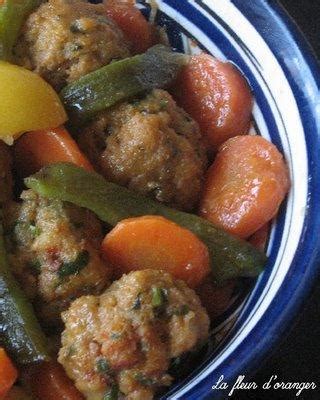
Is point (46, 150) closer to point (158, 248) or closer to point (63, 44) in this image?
point (63, 44)

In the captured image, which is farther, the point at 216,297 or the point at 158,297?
the point at 216,297

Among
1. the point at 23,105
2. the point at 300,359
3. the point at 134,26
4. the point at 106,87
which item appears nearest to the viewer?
the point at 23,105

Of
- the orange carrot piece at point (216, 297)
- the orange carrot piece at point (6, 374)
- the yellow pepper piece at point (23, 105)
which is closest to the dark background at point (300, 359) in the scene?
the orange carrot piece at point (216, 297)

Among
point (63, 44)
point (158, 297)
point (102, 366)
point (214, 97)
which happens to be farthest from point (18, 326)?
point (214, 97)

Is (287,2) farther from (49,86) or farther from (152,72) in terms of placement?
(49,86)

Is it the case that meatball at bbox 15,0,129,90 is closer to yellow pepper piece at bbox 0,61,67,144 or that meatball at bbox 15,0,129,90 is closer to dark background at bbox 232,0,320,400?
yellow pepper piece at bbox 0,61,67,144
